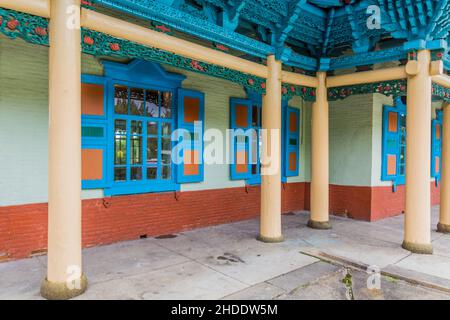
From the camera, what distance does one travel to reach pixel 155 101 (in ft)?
20.0

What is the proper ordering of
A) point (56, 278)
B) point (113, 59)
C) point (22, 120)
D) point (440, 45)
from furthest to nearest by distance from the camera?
point (113, 59) → point (440, 45) → point (22, 120) → point (56, 278)

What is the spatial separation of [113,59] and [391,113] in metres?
6.42

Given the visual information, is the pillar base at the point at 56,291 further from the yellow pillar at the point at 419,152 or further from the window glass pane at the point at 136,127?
the yellow pillar at the point at 419,152

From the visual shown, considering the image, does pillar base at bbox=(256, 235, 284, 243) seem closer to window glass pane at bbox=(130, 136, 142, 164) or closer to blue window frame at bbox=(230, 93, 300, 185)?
blue window frame at bbox=(230, 93, 300, 185)

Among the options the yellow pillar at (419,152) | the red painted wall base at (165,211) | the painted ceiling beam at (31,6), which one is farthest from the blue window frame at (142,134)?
the yellow pillar at (419,152)

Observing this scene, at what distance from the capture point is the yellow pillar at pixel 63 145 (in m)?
3.35

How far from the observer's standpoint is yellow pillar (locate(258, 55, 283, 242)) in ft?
18.7

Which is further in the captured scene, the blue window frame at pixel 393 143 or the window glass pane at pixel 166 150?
the blue window frame at pixel 393 143

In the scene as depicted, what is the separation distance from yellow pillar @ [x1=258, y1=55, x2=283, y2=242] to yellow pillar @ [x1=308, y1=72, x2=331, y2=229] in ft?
4.42

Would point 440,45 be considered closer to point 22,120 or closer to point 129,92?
point 129,92

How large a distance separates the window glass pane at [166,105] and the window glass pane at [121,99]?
28.1 inches

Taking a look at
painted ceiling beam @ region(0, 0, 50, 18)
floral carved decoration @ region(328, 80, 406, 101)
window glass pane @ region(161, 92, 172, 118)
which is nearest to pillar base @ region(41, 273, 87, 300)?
painted ceiling beam @ region(0, 0, 50, 18)
